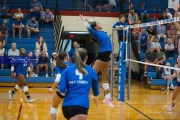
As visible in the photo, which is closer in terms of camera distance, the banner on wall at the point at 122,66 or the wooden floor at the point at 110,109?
the wooden floor at the point at 110,109

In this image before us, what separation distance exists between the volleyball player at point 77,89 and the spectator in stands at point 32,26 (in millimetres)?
13291

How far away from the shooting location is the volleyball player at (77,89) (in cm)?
470

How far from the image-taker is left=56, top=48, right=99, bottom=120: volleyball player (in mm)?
4703

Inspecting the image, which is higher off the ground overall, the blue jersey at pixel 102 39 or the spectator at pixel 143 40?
the blue jersey at pixel 102 39

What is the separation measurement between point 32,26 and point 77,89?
1374cm

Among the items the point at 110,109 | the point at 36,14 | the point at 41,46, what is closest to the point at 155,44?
the point at 41,46

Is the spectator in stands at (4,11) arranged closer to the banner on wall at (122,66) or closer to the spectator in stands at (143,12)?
the spectator in stands at (143,12)

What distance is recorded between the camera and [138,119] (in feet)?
27.9

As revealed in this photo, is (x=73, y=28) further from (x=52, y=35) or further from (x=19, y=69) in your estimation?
(x=19, y=69)

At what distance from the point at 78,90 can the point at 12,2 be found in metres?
17.1

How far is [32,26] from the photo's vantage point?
18.1 meters

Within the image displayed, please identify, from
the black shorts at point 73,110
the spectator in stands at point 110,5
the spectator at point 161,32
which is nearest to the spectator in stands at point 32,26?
the spectator in stands at point 110,5

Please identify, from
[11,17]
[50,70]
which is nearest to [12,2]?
[11,17]

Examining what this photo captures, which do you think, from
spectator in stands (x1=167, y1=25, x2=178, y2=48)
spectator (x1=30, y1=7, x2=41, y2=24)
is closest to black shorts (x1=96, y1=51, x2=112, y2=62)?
spectator in stands (x1=167, y1=25, x2=178, y2=48)
